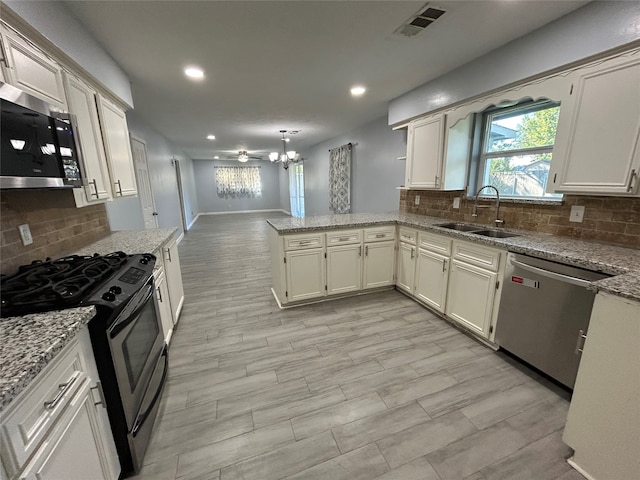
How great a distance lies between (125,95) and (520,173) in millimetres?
3938

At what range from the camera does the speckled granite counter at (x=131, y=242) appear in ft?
6.79

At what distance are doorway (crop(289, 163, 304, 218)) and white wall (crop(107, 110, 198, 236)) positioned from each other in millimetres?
3900

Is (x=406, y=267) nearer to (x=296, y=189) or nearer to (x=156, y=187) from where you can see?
(x=156, y=187)

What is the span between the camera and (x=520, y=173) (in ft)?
8.65

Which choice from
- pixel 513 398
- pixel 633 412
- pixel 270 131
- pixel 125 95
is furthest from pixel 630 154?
pixel 270 131

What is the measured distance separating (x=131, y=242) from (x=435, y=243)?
284 cm

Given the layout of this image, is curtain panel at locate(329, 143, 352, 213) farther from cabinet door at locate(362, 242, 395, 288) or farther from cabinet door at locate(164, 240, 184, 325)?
cabinet door at locate(164, 240, 184, 325)

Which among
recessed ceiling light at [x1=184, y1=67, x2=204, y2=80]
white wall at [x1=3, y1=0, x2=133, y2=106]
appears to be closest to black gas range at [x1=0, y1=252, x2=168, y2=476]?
white wall at [x1=3, y1=0, x2=133, y2=106]

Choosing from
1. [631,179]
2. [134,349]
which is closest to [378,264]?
[631,179]

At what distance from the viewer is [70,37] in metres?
1.73

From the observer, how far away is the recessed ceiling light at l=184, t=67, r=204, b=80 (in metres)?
2.57

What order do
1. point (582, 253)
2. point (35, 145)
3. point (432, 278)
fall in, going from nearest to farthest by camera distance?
point (35, 145) < point (582, 253) < point (432, 278)

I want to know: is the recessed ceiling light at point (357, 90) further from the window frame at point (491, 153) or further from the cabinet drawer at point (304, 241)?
the cabinet drawer at point (304, 241)

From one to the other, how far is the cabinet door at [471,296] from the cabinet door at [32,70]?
10.3 feet
